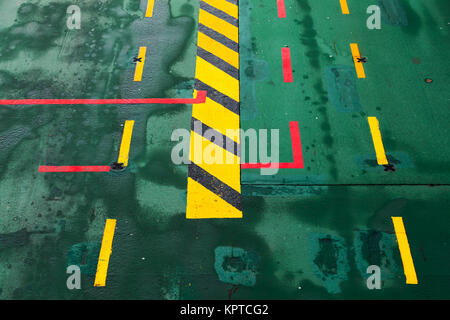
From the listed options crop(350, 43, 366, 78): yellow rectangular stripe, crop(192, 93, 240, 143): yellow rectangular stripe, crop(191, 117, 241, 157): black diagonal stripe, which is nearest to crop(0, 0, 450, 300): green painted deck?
crop(350, 43, 366, 78): yellow rectangular stripe

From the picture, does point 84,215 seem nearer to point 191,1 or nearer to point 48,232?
point 48,232

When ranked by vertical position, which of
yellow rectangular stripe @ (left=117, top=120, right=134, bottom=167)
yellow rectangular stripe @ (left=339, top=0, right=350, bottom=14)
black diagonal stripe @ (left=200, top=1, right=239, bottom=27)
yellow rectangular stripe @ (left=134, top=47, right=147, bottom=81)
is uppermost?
yellow rectangular stripe @ (left=339, top=0, right=350, bottom=14)

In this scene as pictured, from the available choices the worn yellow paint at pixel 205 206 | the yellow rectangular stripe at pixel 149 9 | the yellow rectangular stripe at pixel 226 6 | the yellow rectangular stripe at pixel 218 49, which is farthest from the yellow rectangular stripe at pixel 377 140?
the yellow rectangular stripe at pixel 149 9

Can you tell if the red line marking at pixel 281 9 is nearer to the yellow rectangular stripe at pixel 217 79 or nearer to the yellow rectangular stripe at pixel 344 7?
the yellow rectangular stripe at pixel 344 7

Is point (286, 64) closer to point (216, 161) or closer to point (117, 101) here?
point (216, 161)

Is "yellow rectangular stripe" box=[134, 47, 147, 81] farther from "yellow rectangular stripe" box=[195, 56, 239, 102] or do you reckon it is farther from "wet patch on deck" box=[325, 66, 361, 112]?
"wet patch on deck" box=[325, 66, 361, 112]
